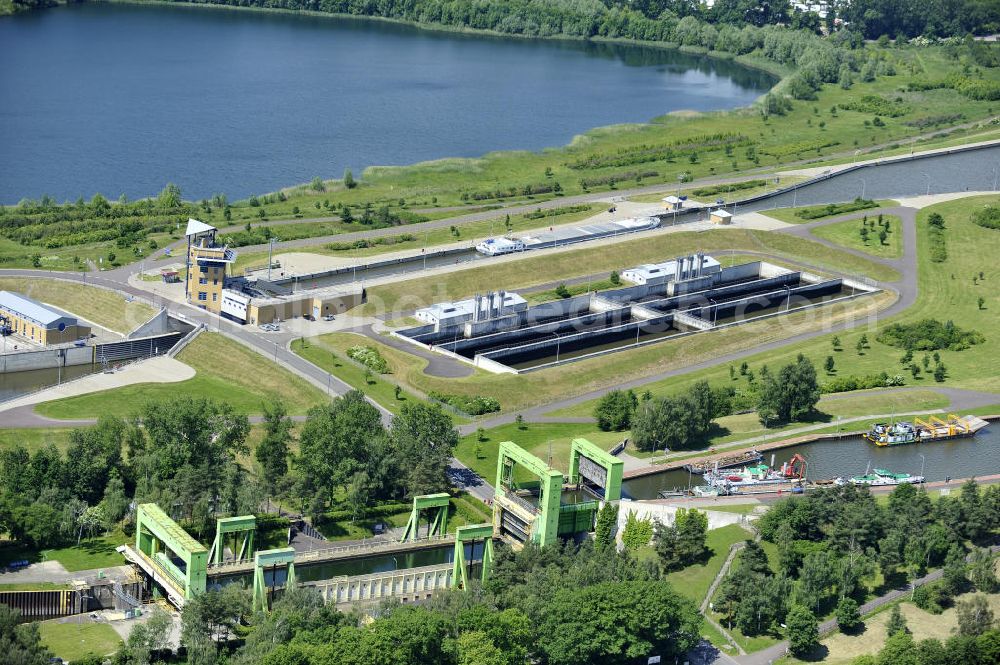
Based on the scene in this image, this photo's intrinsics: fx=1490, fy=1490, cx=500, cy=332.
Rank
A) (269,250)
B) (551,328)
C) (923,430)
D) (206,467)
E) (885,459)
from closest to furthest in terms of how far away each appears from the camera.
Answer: (206,467) → (885,459) → (923,430) → (551,328) → (269,250)

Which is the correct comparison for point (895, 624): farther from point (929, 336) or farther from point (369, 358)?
point (929, 336)

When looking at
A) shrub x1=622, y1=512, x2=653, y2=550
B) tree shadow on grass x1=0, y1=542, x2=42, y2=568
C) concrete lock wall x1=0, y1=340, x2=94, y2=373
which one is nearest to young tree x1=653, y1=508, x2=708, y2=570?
shrub x1=622, y1=512, x2=653, y2=550

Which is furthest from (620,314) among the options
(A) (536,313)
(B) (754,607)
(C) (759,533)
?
(B) (754,607)

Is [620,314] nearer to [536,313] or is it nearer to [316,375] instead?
[536,313]

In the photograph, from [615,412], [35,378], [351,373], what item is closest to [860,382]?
[615,412]

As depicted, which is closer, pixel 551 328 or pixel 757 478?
pixel 757 478

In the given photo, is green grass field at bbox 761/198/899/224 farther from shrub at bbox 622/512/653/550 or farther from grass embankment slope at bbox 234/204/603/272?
shrub at bbox 622/512/653/550

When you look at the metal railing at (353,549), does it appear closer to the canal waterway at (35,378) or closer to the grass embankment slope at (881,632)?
the grass embankment slope at (881,632)
